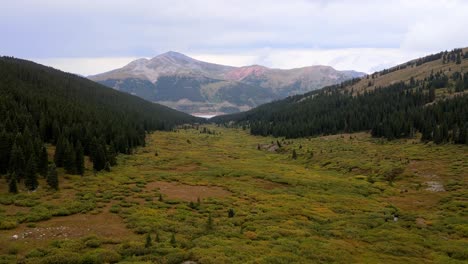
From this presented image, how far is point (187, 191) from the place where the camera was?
61.4 metres

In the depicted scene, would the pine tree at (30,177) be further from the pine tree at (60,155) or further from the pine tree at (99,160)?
the pine tree at (99,160)

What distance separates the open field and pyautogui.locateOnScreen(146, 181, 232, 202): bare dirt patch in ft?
0.62

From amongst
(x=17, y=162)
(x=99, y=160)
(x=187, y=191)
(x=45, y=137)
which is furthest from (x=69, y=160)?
(x=45, y=137)

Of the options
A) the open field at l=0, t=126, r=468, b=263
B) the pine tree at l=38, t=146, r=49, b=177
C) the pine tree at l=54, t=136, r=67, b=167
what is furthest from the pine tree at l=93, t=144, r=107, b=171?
the pine tree at l=38, t=146, r=49, b=177

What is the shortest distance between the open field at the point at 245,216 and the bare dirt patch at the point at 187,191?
0.19m

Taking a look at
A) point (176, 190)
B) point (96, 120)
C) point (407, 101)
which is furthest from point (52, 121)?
point (407, 101)

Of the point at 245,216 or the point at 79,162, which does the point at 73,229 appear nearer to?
the point at 245,216

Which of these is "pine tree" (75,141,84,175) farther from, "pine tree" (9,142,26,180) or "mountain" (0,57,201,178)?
"pine tree" (9,142,26,180)

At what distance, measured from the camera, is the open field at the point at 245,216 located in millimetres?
30172

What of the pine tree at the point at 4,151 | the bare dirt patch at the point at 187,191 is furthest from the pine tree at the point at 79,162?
the bare dirt patch at the point at 187,191

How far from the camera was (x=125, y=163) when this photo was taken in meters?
90.9

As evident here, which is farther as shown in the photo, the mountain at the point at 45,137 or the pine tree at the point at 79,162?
the pine tree at the point at 79,162

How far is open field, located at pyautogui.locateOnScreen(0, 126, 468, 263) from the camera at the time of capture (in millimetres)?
30172

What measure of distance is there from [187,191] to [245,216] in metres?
19.5
